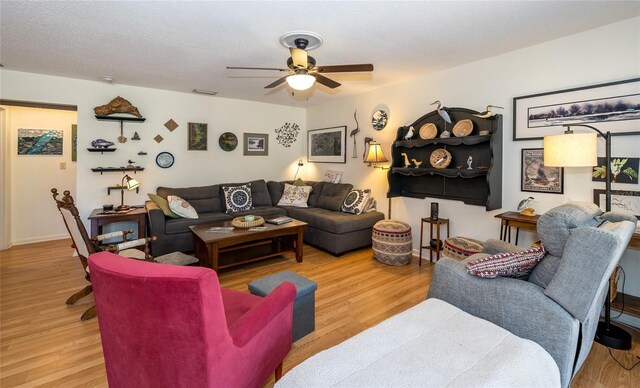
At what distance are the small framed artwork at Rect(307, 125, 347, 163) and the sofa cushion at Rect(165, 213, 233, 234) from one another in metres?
2.12

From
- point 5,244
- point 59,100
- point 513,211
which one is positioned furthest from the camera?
point 5,244

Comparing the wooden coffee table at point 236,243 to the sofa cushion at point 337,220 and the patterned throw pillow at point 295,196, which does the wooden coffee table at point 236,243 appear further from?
the patterned throw pillow at point 295,196

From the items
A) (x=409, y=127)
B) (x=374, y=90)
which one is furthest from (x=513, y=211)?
(x=374, y=90)

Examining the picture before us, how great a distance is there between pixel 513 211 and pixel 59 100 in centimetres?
559

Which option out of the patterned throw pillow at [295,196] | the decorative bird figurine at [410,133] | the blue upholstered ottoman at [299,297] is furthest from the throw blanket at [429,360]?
the patterned throw pillow at [295,196]

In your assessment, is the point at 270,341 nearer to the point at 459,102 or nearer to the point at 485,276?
the point at 485,276

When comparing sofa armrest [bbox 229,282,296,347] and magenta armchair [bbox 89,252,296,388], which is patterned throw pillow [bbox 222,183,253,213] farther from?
magenta armchair [bbox 89,252,296,388]

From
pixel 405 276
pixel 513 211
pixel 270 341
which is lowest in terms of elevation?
pixel 405 276

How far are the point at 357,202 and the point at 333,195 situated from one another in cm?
58

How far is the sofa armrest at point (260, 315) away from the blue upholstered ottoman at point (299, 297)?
0.43 meters

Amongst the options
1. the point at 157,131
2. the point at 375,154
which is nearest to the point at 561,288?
the point at 375,154

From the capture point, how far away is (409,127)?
3891 mm

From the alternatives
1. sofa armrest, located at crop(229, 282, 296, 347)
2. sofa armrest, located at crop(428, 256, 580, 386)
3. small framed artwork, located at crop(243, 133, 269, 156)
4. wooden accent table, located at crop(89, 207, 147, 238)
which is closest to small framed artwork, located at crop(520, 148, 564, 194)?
sofa armrest, located at crop(428, 256, 580, 386)

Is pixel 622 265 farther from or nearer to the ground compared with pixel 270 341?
farther from the ground
